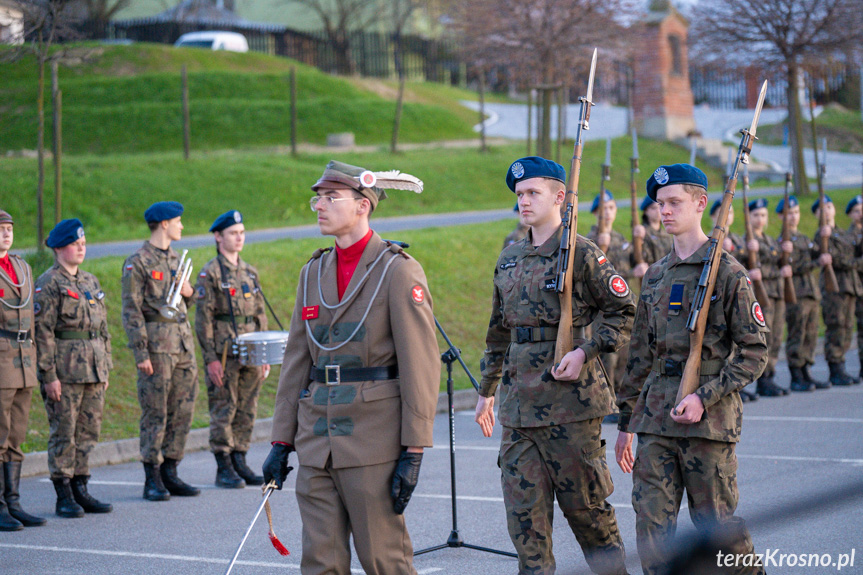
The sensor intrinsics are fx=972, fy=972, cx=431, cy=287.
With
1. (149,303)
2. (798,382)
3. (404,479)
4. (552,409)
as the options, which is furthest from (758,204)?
(404,479)

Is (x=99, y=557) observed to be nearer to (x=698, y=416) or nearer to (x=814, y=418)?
(x=698, y=416)

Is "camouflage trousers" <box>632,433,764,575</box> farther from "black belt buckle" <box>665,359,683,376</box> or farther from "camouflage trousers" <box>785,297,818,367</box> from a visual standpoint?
"camouflage trousers" <box>785,297,818,367</box>

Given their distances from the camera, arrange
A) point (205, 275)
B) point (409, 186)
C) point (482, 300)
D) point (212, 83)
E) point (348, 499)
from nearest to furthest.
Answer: point (348, 499)
point (409, 186)
point (205, 275)
point (482, 300)
point (212, 83)

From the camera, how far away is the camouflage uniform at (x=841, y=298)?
12789mm

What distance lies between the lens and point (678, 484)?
4789mm

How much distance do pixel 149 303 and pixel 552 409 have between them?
15.3 feet

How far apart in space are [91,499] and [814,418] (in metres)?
7.37

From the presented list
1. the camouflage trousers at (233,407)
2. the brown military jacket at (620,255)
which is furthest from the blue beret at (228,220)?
the brown military jacket at (620,255)

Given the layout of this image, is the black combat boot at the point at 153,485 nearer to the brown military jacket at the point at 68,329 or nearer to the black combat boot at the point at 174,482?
the black combat boot at the point at 174,482

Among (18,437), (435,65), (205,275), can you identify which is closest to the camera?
(18,437)

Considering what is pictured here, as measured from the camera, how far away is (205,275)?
8742 millimetres

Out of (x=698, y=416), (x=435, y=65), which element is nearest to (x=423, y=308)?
(x=698, y=416)

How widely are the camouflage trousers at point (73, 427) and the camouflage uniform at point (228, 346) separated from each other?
1.04 m

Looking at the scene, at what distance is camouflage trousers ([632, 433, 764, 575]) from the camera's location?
4641 millimetres
